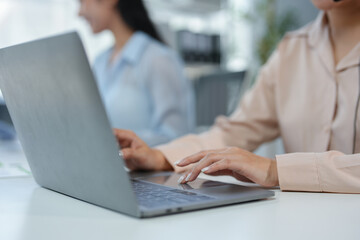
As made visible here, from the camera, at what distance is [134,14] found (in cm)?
238

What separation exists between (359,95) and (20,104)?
2.64 feet

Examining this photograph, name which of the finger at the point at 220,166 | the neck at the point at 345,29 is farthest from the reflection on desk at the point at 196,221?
the neck at the point at 345,29

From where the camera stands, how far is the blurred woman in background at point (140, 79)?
2.11 m

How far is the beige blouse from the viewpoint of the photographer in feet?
3.57

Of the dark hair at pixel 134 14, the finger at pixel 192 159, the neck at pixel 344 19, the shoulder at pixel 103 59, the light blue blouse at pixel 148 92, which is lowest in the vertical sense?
the light blue blouse at pixel 148 92

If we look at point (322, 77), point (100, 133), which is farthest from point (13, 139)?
point (100, 133)

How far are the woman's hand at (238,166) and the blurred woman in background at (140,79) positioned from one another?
4.02 ft

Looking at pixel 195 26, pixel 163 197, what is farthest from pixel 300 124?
pixel 195 26

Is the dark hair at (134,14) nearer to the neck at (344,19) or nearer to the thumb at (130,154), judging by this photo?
the neck at (344,19)

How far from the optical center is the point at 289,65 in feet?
4.23

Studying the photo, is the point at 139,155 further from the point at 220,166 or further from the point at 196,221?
the point at 196,221

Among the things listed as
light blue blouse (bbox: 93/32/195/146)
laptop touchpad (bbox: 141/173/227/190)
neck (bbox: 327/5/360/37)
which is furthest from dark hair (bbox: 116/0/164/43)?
laptop touchpad (bbox: 141/173/227/190)

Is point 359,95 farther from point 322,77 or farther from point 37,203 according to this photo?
point 37,203

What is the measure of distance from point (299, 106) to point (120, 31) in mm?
1439
